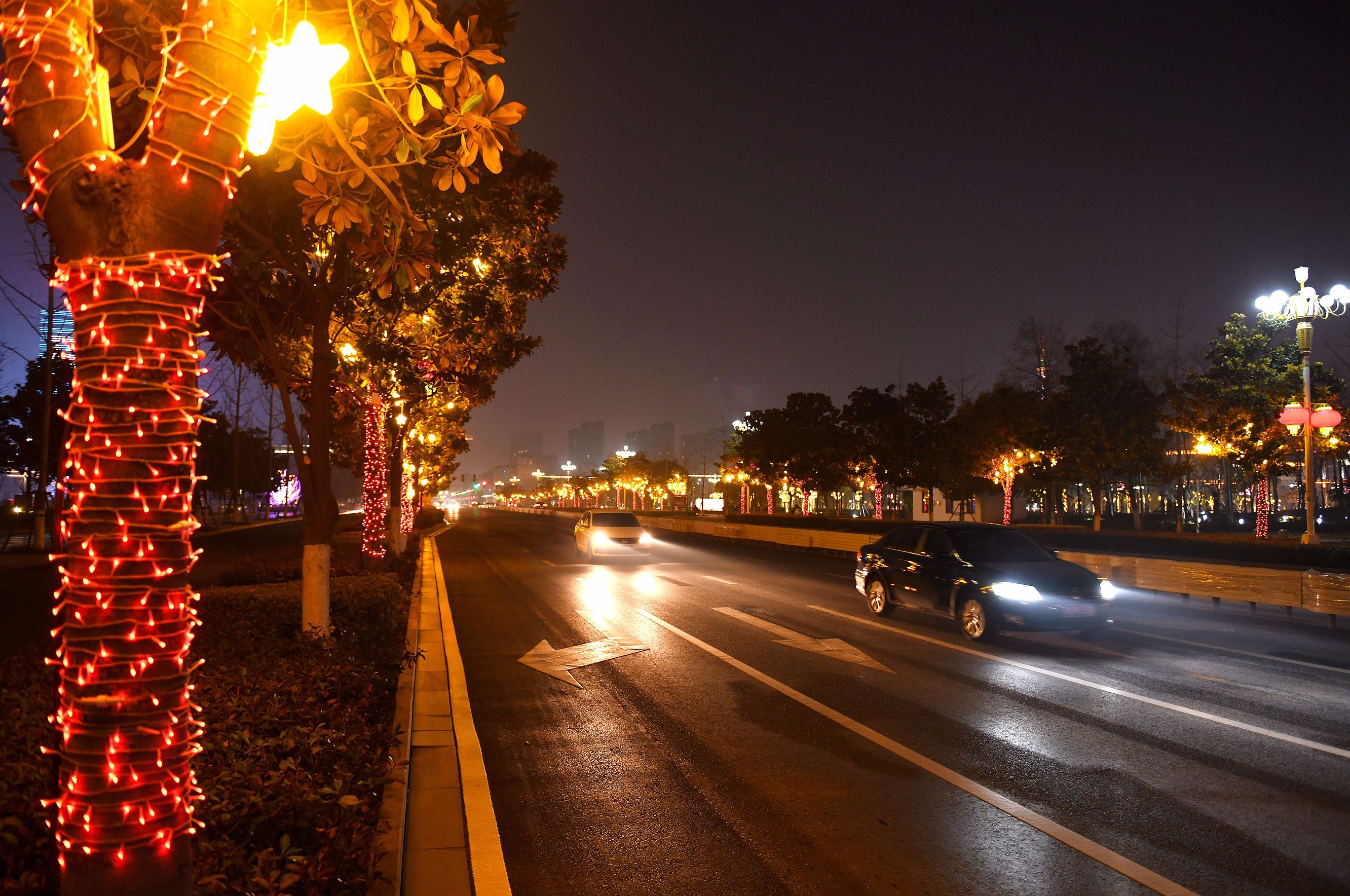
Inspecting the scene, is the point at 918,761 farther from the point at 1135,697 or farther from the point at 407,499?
the point at 407,499

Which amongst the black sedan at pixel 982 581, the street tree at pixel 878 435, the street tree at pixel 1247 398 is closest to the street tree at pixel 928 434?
the street tree at pixel 878 435

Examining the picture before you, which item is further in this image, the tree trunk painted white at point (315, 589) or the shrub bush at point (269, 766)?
the tree trunk painted white at point (315, 589)

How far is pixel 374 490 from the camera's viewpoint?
1800 cm

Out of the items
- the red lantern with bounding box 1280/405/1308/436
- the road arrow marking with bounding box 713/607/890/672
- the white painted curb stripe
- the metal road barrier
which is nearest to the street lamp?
the red lantern with bounding box 1280/405/1308/436

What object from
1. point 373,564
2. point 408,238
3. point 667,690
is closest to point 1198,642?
point 667,690

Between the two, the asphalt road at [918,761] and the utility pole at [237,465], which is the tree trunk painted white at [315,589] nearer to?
the asphalt road at [918,761]

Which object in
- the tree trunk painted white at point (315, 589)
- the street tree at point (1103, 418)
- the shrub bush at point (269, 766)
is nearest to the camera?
the shrub bush at point (269, 766)

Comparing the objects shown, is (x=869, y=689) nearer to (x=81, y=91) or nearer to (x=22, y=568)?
(x=81, y=91)

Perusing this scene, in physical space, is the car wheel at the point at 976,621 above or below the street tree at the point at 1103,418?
below

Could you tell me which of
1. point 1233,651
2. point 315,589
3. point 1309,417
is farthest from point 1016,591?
point 1309,417

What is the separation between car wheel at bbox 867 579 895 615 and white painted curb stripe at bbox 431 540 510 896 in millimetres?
7110

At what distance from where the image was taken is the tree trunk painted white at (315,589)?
8.46 meters

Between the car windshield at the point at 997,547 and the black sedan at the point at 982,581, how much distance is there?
0.05ft

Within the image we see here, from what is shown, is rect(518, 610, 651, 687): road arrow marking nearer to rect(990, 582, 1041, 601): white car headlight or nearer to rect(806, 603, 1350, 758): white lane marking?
rect(806, 603, 1350, 758): white lane marking
